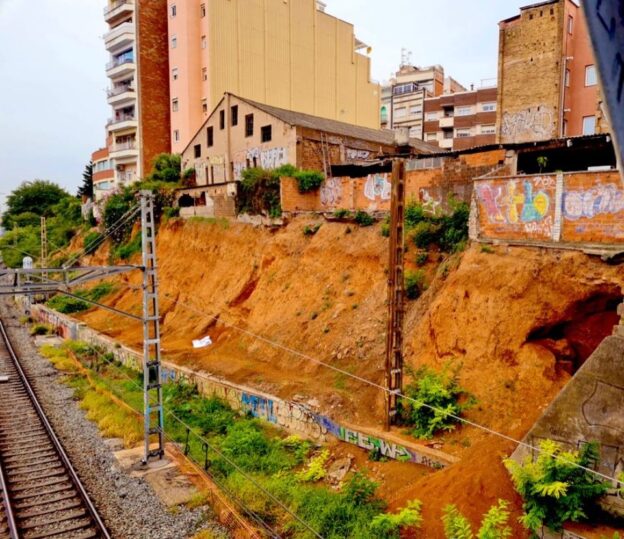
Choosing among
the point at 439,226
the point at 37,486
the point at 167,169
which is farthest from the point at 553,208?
the point at 167,169

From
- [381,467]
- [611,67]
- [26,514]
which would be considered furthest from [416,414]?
[611,67]

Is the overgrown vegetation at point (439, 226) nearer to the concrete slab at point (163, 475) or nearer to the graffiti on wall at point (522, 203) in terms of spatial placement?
the graffiti on wall at point (522, 203)

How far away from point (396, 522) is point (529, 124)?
29967 millimetres

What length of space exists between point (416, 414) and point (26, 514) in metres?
9.69

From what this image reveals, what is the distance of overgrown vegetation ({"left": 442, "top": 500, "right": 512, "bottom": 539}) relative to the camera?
7930 mm

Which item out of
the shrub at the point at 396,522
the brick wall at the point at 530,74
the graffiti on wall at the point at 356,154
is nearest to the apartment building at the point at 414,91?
the brick wall at the point at 530,74

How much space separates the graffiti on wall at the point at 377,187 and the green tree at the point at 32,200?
183ft

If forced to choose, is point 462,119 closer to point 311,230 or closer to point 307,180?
point 307,180

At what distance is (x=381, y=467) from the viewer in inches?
467

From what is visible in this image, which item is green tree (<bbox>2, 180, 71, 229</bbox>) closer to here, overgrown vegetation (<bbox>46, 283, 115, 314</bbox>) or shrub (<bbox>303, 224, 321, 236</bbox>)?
overgrown vegetation (<bbox>46, 283, 115, 314</bbox>)

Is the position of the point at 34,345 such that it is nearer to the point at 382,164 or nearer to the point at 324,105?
the point at 382,164

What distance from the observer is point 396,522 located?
30.1ft

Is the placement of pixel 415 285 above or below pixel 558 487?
above

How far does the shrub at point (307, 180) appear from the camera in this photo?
24078 millimetres
